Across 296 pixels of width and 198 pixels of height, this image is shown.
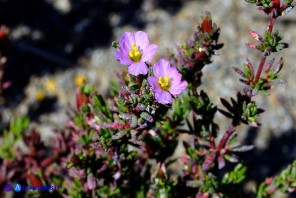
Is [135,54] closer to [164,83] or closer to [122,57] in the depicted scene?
[122,57]

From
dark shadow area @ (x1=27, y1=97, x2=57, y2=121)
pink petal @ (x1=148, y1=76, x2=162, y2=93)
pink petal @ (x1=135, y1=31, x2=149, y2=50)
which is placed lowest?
pink petal @ (x1=148, y1=76, x2=162, y2=93)

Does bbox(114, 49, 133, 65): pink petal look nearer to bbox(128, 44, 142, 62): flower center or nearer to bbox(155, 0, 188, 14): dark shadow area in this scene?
bbox(128, 44, 142, 62): flower center

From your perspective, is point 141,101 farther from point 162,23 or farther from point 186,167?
point 162,23

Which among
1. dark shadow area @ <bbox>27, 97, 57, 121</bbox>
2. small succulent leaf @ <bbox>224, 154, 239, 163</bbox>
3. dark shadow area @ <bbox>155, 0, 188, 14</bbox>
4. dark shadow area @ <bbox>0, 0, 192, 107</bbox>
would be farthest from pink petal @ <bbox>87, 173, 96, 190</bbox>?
dark shadow area @ <bbox>155, 0, 188, 14</bbox>

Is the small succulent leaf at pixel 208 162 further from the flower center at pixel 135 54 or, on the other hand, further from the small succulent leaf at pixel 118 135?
the flower center at pixel 135 54

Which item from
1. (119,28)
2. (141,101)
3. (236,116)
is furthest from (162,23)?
(141,101)

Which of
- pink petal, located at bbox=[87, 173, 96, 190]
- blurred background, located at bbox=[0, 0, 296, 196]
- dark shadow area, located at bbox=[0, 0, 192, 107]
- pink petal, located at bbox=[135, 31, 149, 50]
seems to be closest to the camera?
pink petal, located at bbox=[135, 31, 149, 50]

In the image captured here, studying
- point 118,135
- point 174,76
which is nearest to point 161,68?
point 174,76
